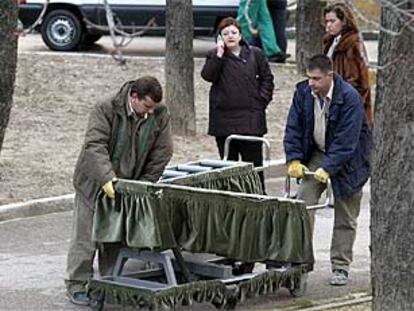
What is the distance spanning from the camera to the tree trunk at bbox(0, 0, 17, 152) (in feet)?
35.3

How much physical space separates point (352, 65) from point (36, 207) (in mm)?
3113

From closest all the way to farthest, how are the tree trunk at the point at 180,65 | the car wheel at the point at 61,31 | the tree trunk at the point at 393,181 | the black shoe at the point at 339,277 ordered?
the tree trunk at the point at 393,181
the black shoe at the point at 339,277
the tree trunk at the point at 180,65
the car wheel at the point at 61,31

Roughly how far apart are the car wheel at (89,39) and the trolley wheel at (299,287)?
448 inches

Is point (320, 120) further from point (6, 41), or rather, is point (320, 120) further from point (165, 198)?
point (6, 41)

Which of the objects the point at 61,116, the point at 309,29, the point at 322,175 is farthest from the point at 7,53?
the point at 309,29

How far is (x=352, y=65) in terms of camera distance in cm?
983

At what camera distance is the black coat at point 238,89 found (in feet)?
34.9

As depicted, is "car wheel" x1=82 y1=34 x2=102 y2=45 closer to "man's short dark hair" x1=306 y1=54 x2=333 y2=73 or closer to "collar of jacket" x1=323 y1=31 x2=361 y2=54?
"collar of jacket" x1=323 y1=31 x2=361 y2=54

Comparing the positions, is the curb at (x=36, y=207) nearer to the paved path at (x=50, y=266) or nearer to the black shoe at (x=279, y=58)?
the paved path at (x=50, y=266)

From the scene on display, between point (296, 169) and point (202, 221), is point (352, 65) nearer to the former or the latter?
point (296, 169)

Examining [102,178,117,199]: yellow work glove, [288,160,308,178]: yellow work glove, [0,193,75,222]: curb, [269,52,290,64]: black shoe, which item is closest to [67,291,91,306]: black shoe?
[102,178,117,199]: yellow work glove

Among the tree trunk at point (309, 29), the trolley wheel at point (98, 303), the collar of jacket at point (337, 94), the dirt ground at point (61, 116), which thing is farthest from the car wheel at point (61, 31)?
the trolley wheel at point (98, 303)

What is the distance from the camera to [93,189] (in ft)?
27.3

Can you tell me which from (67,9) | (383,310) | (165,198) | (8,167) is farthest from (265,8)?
(383,310)
